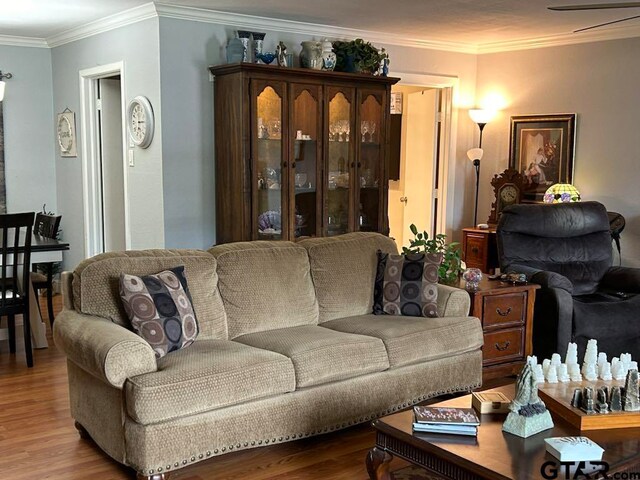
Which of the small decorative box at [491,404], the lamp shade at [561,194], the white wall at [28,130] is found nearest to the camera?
the small decorative box at [491,404]

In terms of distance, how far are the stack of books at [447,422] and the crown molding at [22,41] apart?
5.81m

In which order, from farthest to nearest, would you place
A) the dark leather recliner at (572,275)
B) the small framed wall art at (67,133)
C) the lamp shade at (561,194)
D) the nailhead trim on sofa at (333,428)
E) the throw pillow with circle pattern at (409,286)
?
the small framed wall art at (67,133) → the lamp shade at (561,194) → the dark leather recliner at (572,275) → the throw pillow with circle pattern at (409,286) → the nailhead trim on sofa at (333,428)

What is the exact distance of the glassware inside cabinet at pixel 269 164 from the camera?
540 centimetres

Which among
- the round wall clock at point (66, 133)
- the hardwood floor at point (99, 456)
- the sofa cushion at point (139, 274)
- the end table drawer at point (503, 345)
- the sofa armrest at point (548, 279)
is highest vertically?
the round wall clock at point (66, 133)

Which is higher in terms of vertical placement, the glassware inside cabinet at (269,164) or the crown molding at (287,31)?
the crown molding at (287,31)

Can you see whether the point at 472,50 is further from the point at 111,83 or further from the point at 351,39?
the point at 111,83

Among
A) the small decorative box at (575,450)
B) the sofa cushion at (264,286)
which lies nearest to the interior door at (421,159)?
the sofa cushion at (264,286)

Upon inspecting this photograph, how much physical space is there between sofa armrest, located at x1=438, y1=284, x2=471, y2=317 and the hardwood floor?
0.82m

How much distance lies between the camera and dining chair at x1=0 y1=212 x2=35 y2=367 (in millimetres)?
4477

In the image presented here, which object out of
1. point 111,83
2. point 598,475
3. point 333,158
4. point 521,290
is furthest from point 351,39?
point 598,475

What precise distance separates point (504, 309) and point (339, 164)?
212 centimetres

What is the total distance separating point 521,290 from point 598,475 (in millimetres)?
2156

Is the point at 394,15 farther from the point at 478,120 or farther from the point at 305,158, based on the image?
the point at 478,120

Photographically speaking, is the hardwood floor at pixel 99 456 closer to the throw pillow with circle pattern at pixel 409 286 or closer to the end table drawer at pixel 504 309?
the throw pillow with circle pattern at pixel 409 286
